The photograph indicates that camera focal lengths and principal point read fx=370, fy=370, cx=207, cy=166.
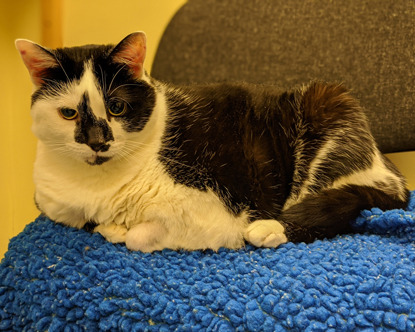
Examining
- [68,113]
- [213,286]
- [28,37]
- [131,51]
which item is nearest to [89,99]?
[68,113]

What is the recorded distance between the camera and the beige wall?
1654mm

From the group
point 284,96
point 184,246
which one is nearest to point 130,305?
point 184,246

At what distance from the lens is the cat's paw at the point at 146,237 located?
85cm

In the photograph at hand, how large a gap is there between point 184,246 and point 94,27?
4.56 ft

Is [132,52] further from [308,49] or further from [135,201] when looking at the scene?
[308,49]

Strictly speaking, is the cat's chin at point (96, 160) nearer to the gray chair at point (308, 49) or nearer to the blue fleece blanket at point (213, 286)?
the blue fleece blanket at point (213, 286)

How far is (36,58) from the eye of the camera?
81 cm

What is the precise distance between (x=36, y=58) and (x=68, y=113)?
0.46ft

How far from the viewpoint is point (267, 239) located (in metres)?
0.86

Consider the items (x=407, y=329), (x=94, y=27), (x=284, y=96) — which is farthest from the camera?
(x=94, y=27)

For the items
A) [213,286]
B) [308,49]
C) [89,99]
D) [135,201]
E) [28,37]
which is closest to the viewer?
[213,286]

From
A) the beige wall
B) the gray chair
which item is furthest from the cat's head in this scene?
the beige wall

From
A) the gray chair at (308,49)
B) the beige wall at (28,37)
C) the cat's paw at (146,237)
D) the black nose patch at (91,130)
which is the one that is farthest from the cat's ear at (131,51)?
the beige wall at (28,37)

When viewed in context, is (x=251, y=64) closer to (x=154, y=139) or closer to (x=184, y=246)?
(x=154, y=139)
